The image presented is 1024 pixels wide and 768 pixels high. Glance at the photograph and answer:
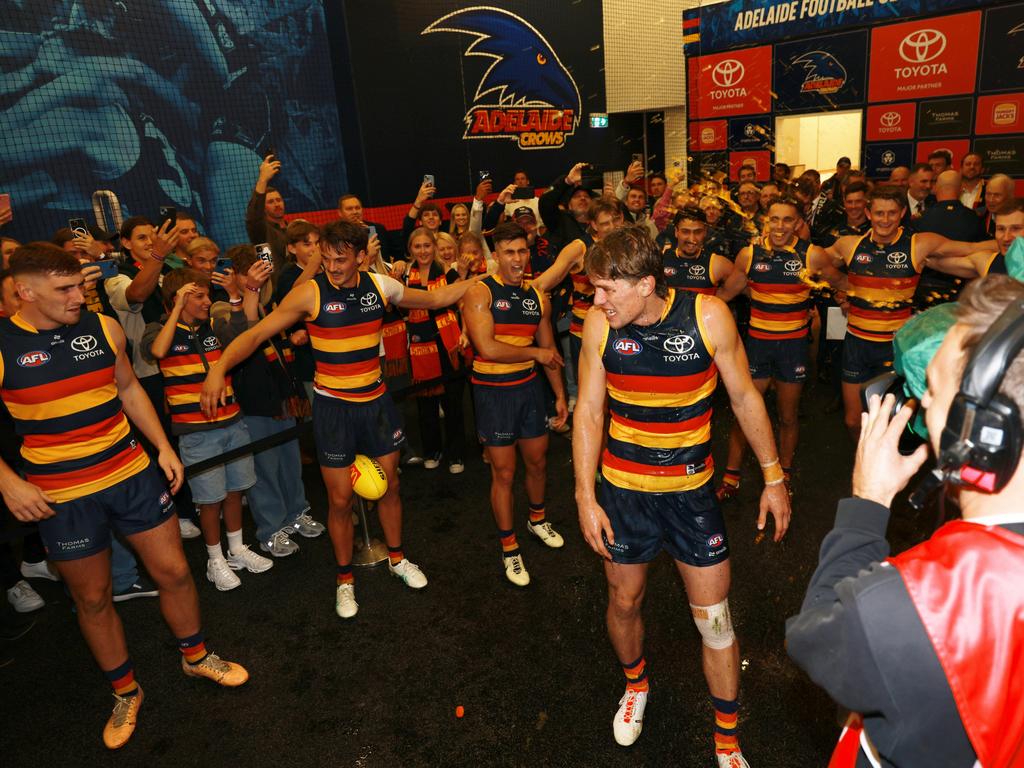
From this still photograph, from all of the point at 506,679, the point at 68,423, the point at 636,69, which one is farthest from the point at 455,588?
the point at 636,69

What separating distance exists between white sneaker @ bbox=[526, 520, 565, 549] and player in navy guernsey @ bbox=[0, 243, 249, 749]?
2.17 meters

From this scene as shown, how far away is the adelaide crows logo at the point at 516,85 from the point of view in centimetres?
1165

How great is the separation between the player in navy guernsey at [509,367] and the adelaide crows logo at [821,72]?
33.4 feet

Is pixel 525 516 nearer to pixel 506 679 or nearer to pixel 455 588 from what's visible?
pixel 455 588

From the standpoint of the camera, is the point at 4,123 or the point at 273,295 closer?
the point at 273,295

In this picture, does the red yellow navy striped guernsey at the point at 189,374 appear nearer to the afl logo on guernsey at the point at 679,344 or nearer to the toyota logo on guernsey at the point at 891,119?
the afl logo on guernsey at the point at 679,344

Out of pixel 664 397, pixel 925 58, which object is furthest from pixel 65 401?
pixel 925 58

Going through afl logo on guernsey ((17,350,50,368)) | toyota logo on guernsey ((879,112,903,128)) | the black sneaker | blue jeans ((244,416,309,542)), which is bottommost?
the black sneaker

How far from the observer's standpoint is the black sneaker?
4551 millimetres

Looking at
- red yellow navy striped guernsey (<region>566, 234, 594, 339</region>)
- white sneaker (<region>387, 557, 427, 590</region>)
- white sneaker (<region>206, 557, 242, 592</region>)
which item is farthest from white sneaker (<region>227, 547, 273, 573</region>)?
red yellow navy striped guernsey (<region>566, 234, 594, 339</region>)

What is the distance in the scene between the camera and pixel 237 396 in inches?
186

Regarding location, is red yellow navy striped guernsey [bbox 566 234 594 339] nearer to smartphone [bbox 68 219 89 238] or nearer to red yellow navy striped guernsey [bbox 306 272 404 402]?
red yellow navy striped guernsey [bbox 306 272 404 402]

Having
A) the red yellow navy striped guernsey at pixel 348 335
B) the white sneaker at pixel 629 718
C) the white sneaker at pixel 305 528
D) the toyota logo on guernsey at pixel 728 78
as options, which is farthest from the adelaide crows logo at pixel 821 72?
the white sneaker at pixel 629 718

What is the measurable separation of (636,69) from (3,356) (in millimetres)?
14395
